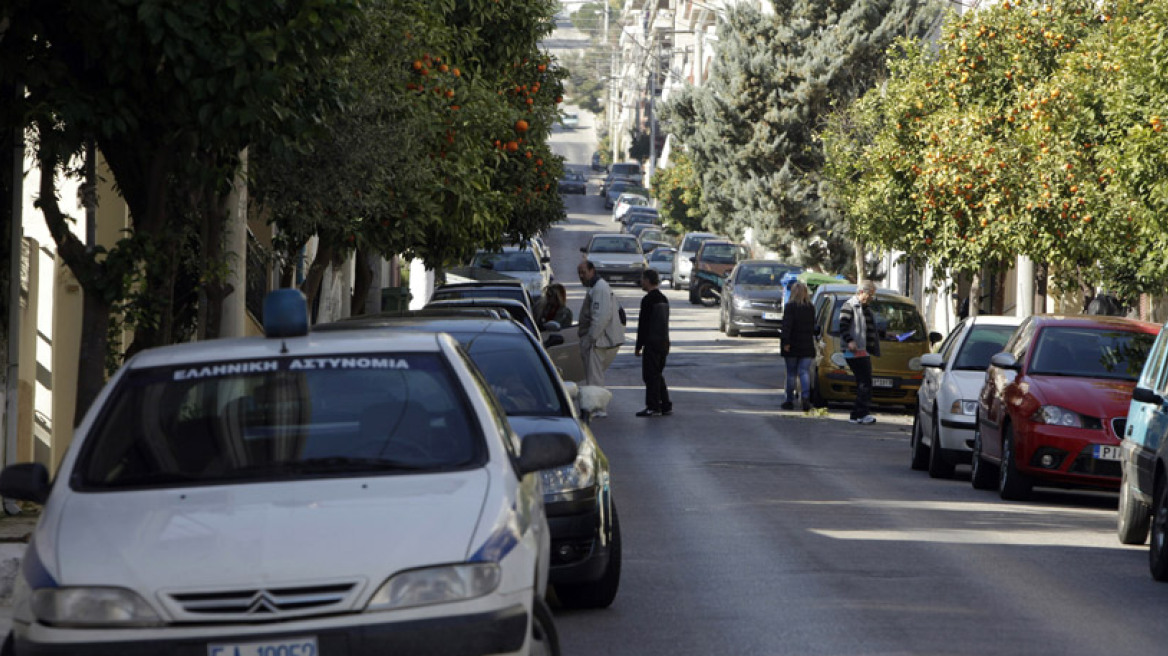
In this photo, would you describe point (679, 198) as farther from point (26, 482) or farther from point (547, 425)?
point (26, 482)

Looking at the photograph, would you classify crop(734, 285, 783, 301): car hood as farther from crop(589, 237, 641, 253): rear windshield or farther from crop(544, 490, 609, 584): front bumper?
crop(544, 490, 609, 584): front bumper

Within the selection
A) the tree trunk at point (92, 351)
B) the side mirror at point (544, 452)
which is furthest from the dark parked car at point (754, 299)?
the side mirror at point (544, 452)

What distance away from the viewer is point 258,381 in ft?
23.0

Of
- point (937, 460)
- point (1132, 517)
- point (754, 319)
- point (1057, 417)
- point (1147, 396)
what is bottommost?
point (754, 319)

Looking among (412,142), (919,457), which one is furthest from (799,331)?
(412,142)

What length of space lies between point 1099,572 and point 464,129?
379 inches

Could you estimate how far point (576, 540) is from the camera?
8.95m

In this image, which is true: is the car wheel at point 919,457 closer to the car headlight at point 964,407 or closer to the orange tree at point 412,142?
the car headlight at point 964,407

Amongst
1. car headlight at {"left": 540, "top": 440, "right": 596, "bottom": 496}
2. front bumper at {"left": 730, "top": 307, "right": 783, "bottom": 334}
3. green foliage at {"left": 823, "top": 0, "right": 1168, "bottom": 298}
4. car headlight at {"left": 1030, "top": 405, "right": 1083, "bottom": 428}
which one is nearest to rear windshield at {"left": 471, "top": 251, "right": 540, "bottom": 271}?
front bumper at {"left": 730, "top": 307, "right": 783, "bottom": 334}

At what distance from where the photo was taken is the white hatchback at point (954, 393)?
672 inches

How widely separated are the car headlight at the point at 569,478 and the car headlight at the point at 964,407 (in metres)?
8.58

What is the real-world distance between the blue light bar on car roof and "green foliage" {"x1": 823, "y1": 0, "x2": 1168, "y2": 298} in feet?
32.0

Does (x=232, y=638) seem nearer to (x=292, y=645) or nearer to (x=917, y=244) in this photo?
(x=292, y=645)

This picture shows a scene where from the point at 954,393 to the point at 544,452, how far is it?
10982 mm
